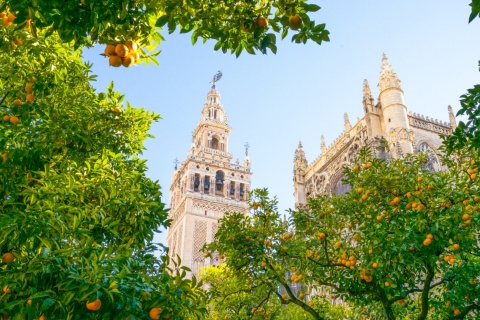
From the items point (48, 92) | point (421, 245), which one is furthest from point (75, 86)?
point (421, 245)

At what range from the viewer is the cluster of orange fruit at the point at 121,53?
3576mm

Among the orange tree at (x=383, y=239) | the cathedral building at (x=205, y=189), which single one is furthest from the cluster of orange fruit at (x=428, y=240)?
the cathedral building at (x=205, y=189)

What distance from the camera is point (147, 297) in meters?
3.73

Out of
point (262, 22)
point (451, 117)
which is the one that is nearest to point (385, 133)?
point (451, 117)

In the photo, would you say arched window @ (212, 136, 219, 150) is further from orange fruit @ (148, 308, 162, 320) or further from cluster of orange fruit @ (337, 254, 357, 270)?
orange fruit @ (148, 308, 162, 320)

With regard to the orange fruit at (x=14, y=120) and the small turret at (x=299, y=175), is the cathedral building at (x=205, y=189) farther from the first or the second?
the orange fruit at (x=14, y=120)

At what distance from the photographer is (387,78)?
2627 centimetres

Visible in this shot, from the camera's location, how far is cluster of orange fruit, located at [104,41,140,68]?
3576 mm

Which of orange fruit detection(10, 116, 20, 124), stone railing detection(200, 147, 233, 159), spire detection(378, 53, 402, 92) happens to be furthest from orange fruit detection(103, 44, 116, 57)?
stone railing detection(200, 147, 233, 159)

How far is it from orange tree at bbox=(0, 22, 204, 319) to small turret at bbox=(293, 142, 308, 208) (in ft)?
82.7

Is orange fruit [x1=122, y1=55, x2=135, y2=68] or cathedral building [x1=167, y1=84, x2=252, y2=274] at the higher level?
cathedral building [x1=167, y1=84, x2=252, y2=274]

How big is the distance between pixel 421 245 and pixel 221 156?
161 ft

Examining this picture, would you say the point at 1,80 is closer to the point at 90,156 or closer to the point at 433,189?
the point at 90,156

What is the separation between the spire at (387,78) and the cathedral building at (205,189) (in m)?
25.3
